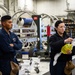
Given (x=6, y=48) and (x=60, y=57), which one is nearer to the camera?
(x=6, y=48)

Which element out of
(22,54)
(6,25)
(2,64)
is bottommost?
(22,54)

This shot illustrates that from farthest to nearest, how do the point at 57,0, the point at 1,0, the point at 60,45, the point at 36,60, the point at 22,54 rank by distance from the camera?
the point at 57,0
the point at 1,0
the point at 22,54
the point at 36,60
the point at 60,45

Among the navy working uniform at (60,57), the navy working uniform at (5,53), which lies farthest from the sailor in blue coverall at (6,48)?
the navy working uniform at (60,57)

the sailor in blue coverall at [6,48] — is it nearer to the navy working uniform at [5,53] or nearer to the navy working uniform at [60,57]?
the navy working uniform at [5,53]

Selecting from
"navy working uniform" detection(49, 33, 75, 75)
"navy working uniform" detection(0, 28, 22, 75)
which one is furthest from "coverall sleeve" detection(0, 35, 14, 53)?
"navy working uniform" detection(49, 33, 75, 75)

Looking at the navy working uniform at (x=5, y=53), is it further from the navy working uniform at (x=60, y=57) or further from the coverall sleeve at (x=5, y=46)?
the navy working uniform at (x=60, y=57)

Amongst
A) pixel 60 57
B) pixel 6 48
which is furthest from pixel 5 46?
pixel 60 57

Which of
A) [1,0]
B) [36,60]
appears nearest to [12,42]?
[36,60]

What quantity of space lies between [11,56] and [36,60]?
6.26 feet

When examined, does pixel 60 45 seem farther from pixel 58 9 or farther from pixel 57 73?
pixel 58 9

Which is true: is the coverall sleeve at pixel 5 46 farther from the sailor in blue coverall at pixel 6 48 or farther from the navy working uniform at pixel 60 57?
the navy working uniform at pixel 60 57

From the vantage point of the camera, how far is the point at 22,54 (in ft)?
19.6

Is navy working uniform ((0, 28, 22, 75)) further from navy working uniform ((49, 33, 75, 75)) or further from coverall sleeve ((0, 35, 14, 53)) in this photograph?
navy working uniform ((49, 33, 75, 75))

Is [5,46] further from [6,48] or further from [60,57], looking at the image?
[60,57]
